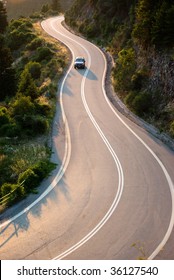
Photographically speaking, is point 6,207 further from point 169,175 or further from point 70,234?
point 169,175

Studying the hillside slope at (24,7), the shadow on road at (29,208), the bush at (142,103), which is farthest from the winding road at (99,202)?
the hillside slope at (24,7)

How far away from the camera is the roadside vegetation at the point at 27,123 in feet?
66.3

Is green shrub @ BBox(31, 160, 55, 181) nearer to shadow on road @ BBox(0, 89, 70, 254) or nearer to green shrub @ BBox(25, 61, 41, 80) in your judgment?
shadow on road @ BBox(0, 89, 70, 254)

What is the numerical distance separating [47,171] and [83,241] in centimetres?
708

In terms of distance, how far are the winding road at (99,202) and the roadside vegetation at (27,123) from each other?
803 mm

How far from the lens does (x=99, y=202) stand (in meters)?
18.5

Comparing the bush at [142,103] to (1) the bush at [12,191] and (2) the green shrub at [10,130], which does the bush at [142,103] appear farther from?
(1) the bush at [12,191]

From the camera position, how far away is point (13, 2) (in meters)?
178

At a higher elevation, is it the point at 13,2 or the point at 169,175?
the point at 13,2

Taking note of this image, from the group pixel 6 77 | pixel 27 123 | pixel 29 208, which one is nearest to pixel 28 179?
pixel 29 208

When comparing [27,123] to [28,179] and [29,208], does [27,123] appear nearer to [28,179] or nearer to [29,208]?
[28,179]

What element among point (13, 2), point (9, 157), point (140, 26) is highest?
point (13, 2)

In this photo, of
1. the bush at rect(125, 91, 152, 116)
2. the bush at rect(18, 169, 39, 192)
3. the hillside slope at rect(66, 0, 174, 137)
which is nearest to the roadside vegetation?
the bush at rect(18, 169, 39, 192)

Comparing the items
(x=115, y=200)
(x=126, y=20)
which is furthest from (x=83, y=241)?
(x=126, y=20)
